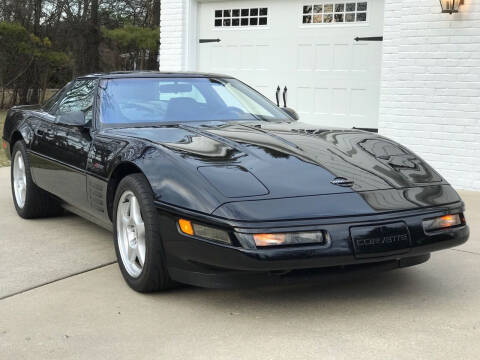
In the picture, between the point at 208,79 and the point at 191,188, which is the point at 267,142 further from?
the point at 208,79

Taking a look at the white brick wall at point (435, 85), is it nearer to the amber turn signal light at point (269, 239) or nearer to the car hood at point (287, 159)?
the car hood at point (287, 159)

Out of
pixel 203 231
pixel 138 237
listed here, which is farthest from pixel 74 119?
pixel 203 231

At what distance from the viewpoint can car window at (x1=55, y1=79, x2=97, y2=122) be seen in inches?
188

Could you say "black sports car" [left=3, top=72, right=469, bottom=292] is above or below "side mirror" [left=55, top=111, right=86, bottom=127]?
below

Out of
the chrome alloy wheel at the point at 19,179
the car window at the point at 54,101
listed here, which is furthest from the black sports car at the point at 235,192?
the chrome alloy wheel at the point at 19,179

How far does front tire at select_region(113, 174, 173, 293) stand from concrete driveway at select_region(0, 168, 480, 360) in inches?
4.5

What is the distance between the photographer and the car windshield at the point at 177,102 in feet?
14.9

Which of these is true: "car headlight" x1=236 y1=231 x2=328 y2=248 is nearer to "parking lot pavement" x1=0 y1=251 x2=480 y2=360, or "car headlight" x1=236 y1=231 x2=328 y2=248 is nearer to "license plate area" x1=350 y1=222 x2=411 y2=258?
"license plate area" x1=350 y1=222 x2=411 y2=258

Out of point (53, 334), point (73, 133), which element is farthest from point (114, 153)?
point (53, 334)

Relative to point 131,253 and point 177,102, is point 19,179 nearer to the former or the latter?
point 177,102

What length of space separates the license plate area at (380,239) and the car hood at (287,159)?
0.88 feet

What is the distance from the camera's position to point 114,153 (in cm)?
401

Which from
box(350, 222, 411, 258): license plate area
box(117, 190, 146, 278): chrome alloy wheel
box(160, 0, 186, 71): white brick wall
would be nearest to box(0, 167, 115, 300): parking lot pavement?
box(117, 190, 146, 278): chrome alloy wheel

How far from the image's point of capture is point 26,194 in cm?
565
